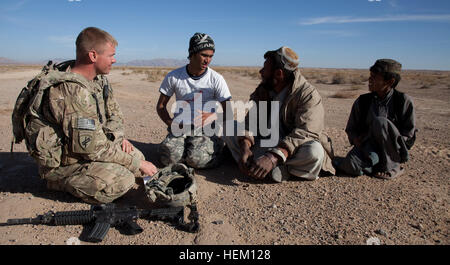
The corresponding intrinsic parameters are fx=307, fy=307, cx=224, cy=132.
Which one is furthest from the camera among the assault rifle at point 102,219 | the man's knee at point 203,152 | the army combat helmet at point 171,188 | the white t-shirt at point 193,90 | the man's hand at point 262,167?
the white t-shirt at point 193,90

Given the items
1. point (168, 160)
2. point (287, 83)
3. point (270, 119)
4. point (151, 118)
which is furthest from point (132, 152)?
point (151, 118)

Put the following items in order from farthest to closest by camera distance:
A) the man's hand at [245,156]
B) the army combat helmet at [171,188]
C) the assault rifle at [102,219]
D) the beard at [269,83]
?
1. the beard at [269,83]
2. the man's hand at [245,156]
3. the army combat helmet at [171,188]
4. the assault rifle at [102,219]

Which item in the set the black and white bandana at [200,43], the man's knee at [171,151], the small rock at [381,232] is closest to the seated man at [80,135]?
the man's knee at [171,151]

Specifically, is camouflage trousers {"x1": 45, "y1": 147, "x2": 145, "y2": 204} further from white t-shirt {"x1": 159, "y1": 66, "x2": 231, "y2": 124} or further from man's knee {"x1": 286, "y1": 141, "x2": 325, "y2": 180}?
man's knee {"x1": 286, "y1": 141, "x2": 325, "y2": 180}

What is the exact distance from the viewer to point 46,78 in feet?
8.69

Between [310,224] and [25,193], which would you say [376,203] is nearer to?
[310,224]

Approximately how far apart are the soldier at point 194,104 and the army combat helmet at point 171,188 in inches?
25.4

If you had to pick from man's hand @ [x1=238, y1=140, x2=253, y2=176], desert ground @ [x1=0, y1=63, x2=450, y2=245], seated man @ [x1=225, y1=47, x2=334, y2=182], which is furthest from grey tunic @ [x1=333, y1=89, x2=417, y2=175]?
man's hand @ [x1=238, y1=140, x2=253, y2=176]

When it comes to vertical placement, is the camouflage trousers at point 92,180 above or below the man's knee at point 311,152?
below

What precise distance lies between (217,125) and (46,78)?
2.37m

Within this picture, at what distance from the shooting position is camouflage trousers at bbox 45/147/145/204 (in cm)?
285

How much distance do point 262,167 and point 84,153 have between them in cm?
180

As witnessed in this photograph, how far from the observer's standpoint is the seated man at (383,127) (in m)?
3.60

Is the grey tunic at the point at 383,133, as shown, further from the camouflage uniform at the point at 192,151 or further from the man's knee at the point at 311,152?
the camouflage uniform at the point at 192,151
